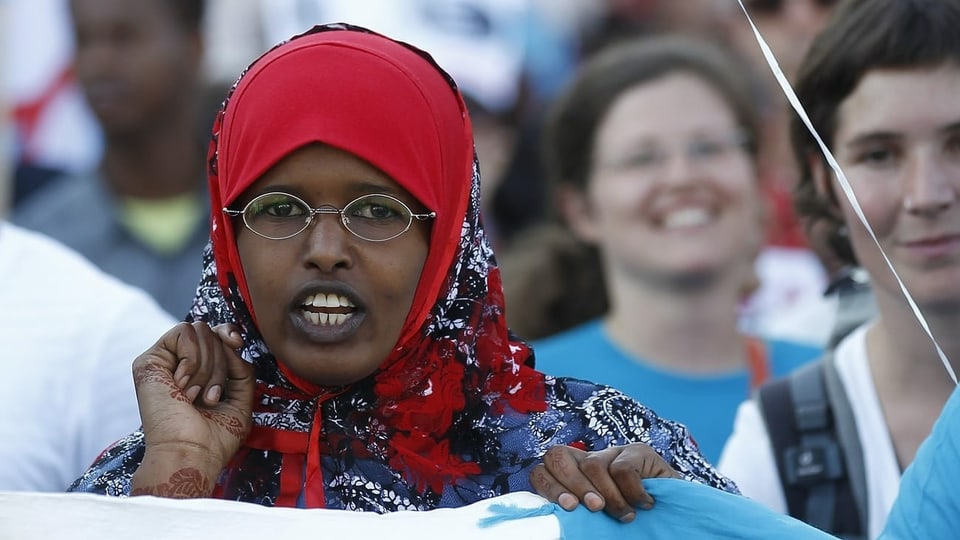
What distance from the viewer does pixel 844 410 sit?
3414 millimetres

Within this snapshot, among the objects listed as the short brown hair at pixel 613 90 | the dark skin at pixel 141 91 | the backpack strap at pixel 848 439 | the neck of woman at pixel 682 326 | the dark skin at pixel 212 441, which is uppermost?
the dark skin at pixel 141 91

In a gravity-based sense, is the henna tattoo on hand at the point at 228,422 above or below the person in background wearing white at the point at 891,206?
below

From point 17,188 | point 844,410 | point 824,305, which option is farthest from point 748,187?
point 17,188

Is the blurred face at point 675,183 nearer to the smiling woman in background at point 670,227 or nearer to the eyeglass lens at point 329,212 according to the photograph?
the smiling woman in background at point 670,227

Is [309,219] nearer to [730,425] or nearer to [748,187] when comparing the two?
[730,425]

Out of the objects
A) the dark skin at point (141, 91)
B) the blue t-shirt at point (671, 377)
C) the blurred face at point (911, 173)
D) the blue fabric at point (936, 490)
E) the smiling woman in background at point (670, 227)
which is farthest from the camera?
the dark skin at point (141, 91)

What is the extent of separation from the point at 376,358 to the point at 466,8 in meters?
4.33

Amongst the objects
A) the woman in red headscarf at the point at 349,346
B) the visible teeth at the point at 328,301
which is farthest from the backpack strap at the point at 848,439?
the visible teeth at the point at 328,301

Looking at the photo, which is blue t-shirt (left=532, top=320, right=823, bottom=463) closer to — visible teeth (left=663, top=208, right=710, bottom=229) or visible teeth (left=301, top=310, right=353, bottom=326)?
visible teeth (left=663, top=208, right=710, bottom=229)

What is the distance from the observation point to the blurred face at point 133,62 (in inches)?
221

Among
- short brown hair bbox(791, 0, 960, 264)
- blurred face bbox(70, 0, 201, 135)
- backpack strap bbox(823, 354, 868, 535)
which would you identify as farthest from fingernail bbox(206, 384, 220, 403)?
blurred face bbox(70, 0, 201, 135)

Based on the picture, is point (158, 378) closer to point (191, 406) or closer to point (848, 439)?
point (191, 406)

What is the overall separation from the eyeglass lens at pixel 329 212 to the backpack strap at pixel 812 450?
1.00 m

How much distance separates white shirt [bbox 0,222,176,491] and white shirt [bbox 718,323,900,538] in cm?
115
